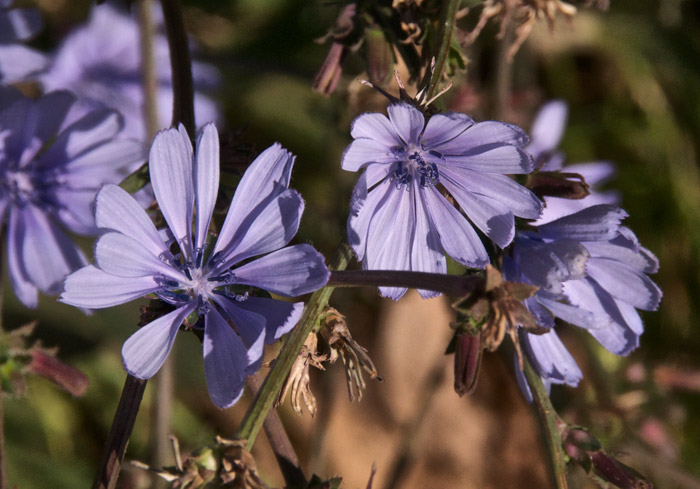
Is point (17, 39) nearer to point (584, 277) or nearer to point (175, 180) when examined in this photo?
point (175, 180)

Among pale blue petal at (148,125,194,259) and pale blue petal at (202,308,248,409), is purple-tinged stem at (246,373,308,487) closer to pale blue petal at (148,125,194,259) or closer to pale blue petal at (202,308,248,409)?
pale blue petal at (202,308,248,409)

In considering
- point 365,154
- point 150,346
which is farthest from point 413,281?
point 150,346

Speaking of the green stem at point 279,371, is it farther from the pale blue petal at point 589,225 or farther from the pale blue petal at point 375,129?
the pale blue petal at point 589,225

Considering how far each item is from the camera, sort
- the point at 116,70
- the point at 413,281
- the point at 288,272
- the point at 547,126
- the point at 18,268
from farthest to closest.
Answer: the point at 116,70 → the point at 547,126 → the point at 18,268 → the point at 288,272 → the point at 413,281

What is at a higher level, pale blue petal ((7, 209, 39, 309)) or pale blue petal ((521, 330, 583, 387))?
pale blue petal ((521, 330, 583, 387))

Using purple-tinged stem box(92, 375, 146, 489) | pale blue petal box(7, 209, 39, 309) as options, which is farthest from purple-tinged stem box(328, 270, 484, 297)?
pale blue petal box(7, 209, 39, 309)
